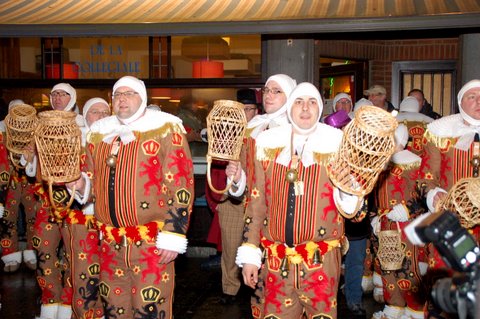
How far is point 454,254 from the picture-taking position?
6.99 ft

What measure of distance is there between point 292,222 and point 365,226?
2221 mm

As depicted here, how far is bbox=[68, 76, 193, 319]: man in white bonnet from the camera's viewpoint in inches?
166

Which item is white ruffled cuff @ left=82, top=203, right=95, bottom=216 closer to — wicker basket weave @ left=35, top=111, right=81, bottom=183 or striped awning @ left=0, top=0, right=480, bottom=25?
wicker basket weave @ left=35, top=111, right=81, bottom=183

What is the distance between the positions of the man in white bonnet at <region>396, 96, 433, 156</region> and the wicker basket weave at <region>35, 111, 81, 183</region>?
11.9 ft

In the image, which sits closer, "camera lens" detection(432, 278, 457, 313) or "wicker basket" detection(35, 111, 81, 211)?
"camera lens" detection(432, 278, 457, 313)

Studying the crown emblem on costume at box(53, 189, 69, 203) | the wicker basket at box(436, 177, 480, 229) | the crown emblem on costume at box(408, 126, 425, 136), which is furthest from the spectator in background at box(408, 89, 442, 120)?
the crown emblem on costume at box(53, 189, 69, 203)

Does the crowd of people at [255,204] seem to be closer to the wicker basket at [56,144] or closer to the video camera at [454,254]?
the wicker basket at [56,144]

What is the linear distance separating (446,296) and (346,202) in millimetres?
1655

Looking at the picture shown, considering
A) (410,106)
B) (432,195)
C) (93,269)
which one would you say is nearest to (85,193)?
(93,269)

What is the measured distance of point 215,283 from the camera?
7.23m

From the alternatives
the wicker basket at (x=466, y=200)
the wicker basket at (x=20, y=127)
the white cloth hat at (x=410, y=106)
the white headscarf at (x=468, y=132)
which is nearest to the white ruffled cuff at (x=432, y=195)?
the white headscarf at (x=468, y=132)

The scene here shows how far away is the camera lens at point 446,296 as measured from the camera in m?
2.14

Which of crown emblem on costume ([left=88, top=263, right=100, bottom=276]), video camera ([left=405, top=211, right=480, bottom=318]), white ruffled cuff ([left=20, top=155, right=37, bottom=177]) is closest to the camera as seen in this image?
video camera ([left=405, top=211, right=480, bottom=318])

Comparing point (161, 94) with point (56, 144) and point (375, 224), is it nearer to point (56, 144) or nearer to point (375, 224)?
point (375, 224)
